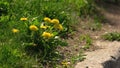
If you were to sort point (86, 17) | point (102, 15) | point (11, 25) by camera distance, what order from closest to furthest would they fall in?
point (11, 25) → point (86, 17) → point (102, 15)

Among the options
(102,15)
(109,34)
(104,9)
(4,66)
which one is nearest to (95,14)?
(102,15)

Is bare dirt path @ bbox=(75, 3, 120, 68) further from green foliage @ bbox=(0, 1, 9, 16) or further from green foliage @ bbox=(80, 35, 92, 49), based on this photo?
green foliage @ bbox=(0, 1, 9, 16)

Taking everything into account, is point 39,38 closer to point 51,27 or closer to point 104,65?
point 51,27

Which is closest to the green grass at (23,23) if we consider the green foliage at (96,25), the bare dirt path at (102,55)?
the bare dirt path at (102,55)

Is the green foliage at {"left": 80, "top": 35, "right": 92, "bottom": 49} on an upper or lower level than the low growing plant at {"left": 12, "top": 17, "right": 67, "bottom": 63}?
lower

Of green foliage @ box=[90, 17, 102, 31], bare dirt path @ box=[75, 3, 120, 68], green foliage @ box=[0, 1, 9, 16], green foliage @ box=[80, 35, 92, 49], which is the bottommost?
bare dirt path @ box=[75, 3, 120, 68]

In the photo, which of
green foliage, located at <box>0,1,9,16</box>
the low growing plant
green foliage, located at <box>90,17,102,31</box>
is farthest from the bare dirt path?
green foliage, located at <box>0,1,9,16</box>

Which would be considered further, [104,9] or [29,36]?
[104,9]

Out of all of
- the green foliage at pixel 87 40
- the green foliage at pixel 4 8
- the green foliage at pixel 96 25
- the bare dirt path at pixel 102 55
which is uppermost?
the green foliage at pixel 4 8

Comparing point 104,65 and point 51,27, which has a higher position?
point 51,27

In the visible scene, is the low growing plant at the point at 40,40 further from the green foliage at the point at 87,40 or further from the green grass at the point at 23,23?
the green foliage at the point at 87,40

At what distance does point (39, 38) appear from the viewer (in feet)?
15.9

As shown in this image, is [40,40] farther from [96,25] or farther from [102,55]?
[96,25]

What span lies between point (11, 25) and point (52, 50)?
0.79 meters
